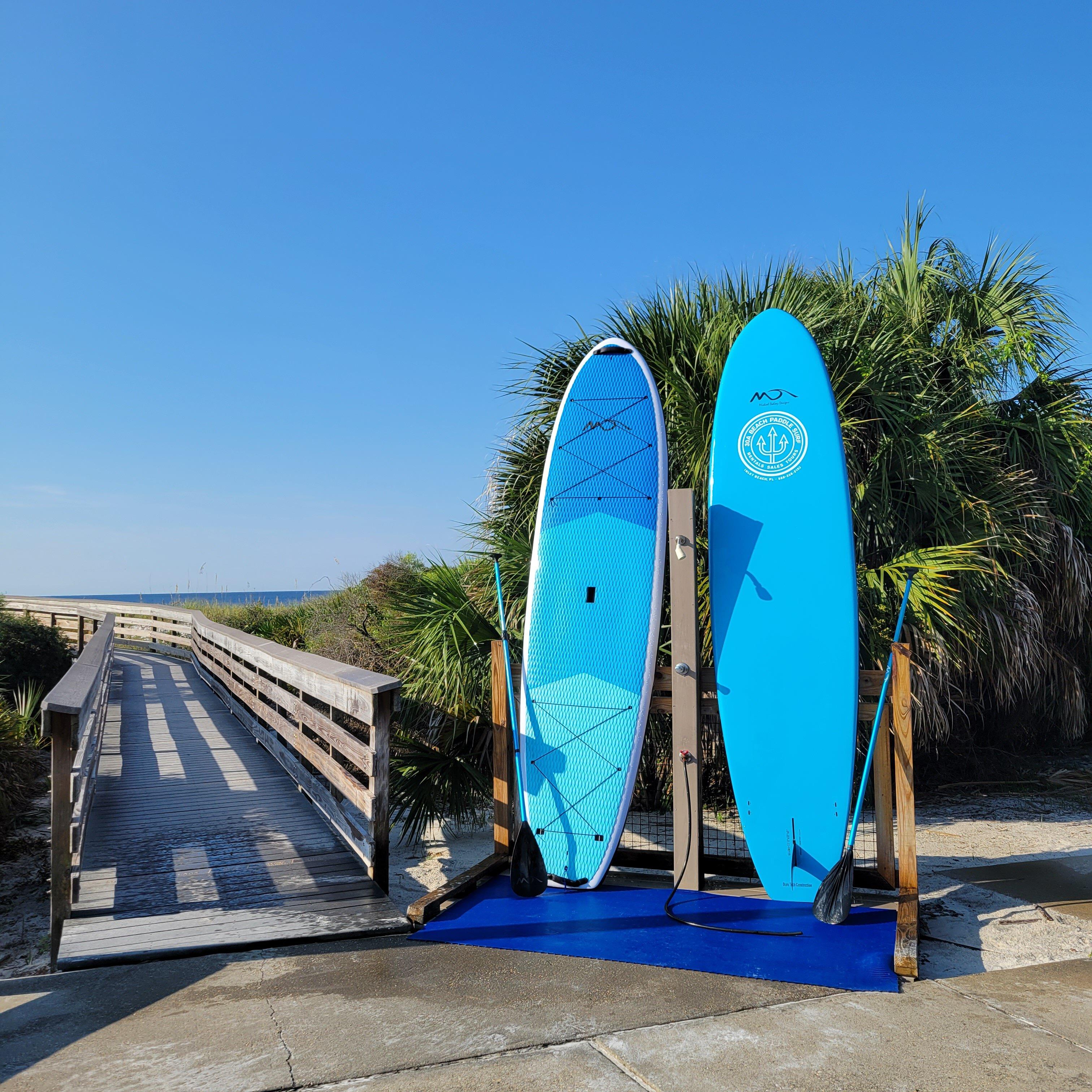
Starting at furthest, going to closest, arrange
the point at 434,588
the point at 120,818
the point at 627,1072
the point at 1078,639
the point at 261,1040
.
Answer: the point at 1078,639, the point at 434,588, the point at 120,818, the point at 261,1040, the point at 627,1072

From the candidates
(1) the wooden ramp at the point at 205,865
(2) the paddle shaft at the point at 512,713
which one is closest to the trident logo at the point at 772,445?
(2) the paddle shaft at the point at 512,713

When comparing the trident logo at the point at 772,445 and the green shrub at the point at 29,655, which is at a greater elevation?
the trident logo at the point at 772,445

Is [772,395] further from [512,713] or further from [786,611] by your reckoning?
[512,713]

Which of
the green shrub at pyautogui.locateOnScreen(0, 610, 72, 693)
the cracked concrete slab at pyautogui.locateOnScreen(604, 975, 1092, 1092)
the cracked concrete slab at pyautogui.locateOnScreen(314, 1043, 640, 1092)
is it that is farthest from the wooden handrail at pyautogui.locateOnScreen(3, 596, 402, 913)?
the cracked concrete slab at pyautogui.locateOnScreen(604, 975, 1092, 1092)

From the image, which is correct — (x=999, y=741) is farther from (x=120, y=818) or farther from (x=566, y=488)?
(x=120, y=818)

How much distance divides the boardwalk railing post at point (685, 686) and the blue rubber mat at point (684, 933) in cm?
23

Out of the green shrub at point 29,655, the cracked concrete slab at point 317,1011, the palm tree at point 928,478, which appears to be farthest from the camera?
the green shrub at point 29,655

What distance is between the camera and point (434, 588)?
17.4ft

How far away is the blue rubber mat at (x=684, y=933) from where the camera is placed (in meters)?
2.93

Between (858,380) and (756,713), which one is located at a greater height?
(858,380)

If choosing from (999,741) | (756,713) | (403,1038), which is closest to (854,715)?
(756,713)

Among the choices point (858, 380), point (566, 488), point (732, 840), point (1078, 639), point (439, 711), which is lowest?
point (732, 840)

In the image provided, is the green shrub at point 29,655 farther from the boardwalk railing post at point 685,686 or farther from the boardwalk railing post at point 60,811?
the boardwalk railing post at point 685,686

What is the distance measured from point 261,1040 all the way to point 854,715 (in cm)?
262
